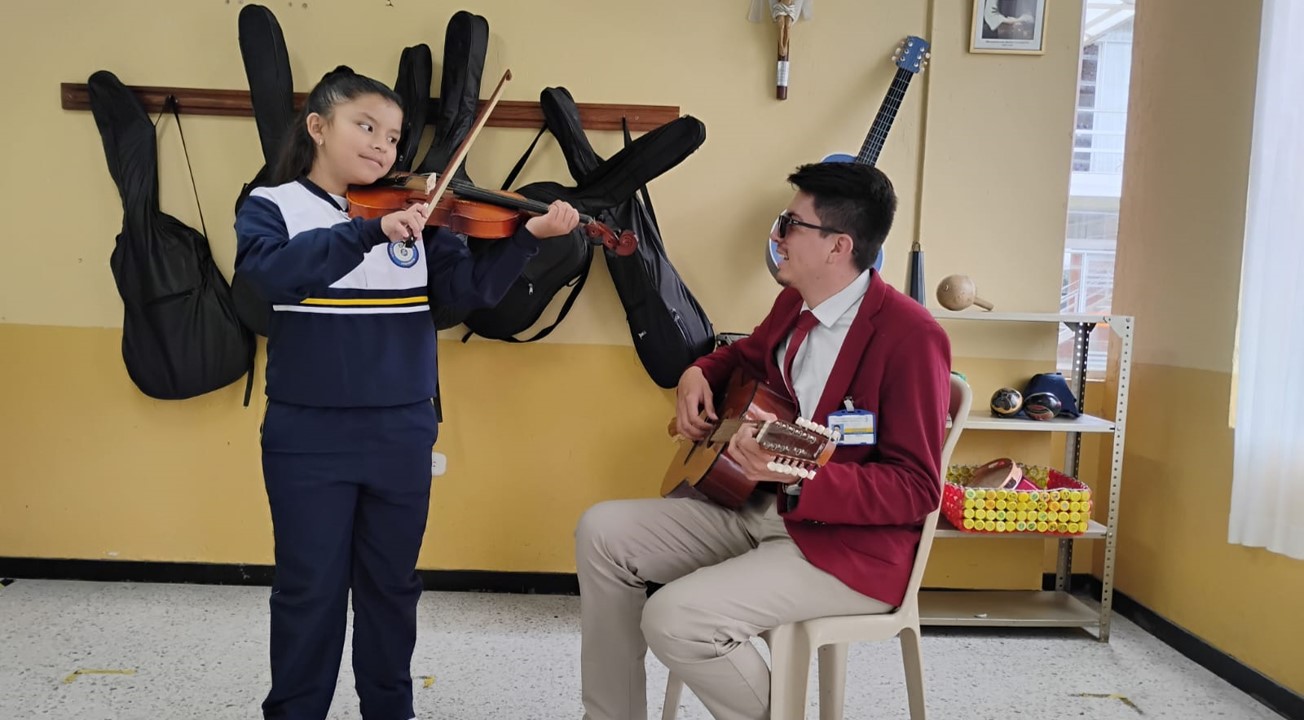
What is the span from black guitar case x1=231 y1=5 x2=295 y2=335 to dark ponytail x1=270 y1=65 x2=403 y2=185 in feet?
2.76

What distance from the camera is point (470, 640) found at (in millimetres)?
2338

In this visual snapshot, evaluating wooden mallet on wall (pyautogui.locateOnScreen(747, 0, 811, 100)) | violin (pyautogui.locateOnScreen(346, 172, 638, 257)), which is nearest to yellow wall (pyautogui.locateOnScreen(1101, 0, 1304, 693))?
wooden mallet on wall (pyautogui.locateOnScreen(747, 0, 811, 100))

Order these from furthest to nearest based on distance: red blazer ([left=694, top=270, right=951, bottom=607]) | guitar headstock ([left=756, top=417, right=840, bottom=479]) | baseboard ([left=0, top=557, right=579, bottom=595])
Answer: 1. baseboard ([left=0, top=557, right=579, bottom=595])
2. red blazer ([left=694, top=270, right=951, bottom=607])
3. guitar headstock ([left=756, top=417, right=840, bottom=479])

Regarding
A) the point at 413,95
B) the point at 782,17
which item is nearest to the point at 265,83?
the point at 413,95

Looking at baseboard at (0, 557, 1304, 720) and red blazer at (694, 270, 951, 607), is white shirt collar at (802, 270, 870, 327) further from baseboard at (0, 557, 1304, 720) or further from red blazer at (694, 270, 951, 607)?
baseboard at (0, 557, 1304, 720)

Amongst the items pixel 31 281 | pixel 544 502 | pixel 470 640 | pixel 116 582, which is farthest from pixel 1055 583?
pixel 31 281

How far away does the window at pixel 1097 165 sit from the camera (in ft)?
9.70

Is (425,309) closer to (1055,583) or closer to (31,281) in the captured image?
(31,281)

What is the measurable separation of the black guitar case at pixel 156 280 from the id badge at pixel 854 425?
180cm

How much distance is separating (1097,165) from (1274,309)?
3.74 feet

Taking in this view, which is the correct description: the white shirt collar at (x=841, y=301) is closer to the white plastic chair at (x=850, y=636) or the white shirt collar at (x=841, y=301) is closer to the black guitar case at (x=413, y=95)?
the white plastic chair at (x=850, y=636)

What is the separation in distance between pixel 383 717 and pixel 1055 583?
201 centimetres

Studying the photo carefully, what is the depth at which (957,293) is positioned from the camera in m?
2.41

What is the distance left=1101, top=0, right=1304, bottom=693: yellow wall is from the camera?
7.15 feet
